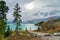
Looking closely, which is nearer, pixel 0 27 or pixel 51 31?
pixel 0 27

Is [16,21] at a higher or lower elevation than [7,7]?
lower

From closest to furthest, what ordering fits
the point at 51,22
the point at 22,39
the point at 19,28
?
the point at 22,39 < the point at 19,28 < the point at 51,22

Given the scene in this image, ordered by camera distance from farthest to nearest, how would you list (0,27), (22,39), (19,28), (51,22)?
1. (51,22)
2. (19,28)
3. (22,39)
4. (0,27)

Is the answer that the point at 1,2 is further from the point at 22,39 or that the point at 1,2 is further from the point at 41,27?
the point at 41,27

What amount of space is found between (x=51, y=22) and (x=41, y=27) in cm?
211

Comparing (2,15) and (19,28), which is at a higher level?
(2,15)

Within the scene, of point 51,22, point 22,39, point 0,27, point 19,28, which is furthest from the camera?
point 51,22

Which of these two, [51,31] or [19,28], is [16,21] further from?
[51,31]

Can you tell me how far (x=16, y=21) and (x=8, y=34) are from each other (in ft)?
11.9

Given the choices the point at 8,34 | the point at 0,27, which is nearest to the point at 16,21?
the point at 8,34

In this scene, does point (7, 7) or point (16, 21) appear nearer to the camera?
point (7, 7)

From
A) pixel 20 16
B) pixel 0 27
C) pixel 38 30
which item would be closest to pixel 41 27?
pixel 38 30

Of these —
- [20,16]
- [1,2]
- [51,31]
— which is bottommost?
[51,31]

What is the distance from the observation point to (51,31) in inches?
1422
